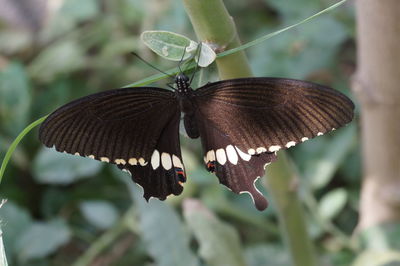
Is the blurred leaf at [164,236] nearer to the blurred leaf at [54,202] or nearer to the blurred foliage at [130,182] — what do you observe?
the blurred foliage at [130,182]

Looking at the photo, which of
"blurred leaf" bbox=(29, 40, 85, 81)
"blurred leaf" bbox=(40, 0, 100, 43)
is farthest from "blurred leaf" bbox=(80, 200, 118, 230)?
"blurred leaf" bbox=(40, 0, 100, 43)

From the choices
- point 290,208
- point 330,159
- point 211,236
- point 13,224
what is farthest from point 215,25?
point 13,224

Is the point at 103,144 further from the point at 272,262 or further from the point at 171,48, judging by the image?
the point at 272,262

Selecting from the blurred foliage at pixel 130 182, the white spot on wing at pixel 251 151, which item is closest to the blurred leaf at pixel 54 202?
the blurred foliage at pixel 130 182

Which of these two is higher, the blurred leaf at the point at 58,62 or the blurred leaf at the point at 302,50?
the blurred leaf at the point at 58,62

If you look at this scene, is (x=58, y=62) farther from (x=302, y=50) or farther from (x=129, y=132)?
(x=129, y=132)

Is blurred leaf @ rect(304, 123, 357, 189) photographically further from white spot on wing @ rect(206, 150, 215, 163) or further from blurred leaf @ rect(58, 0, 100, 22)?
blurred leaf @ rect(58, 0, 100, 22)

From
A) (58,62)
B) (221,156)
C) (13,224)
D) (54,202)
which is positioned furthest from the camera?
(58,62)
